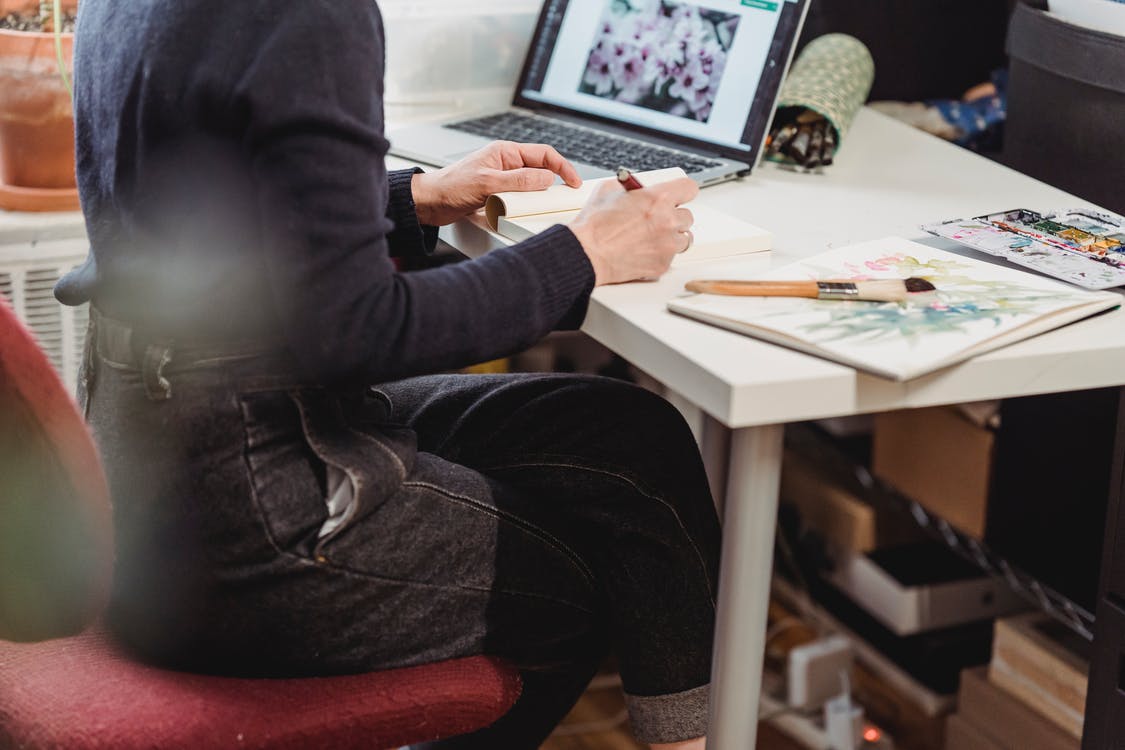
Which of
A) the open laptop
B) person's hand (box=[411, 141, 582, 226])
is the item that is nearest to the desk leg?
person's hand (box=[411, 141, 582, 226])

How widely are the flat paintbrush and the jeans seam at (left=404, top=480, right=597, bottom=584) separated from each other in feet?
0.71

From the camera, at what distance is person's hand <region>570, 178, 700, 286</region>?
3.11ft

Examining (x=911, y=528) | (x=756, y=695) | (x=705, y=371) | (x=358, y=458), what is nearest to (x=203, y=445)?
(x=358, y=458)

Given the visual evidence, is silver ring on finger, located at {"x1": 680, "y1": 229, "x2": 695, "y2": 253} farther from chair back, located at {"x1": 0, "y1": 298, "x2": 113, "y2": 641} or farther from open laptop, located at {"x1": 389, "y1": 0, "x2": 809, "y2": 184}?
chair back, located at {"x1": 0, "y1": 298, "x2": 113, "y2": 641}

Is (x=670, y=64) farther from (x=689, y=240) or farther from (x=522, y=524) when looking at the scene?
(x=522, y=524)

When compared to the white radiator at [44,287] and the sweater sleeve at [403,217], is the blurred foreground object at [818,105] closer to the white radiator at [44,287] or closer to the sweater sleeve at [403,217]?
the sweater sleeve at [403,217]

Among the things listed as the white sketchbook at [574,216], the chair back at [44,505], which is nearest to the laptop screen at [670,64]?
the white sketchbook at [574,216]

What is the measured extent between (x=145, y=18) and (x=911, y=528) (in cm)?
140

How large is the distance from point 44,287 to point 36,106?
0.20 m

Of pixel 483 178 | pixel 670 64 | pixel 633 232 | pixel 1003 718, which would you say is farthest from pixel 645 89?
pixel 1003 718

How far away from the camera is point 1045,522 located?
58.6 inches

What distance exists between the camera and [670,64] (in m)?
1.41

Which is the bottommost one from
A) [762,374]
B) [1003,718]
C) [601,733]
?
[601,733]

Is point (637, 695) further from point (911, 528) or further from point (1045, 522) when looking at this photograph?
point (911, 528)
